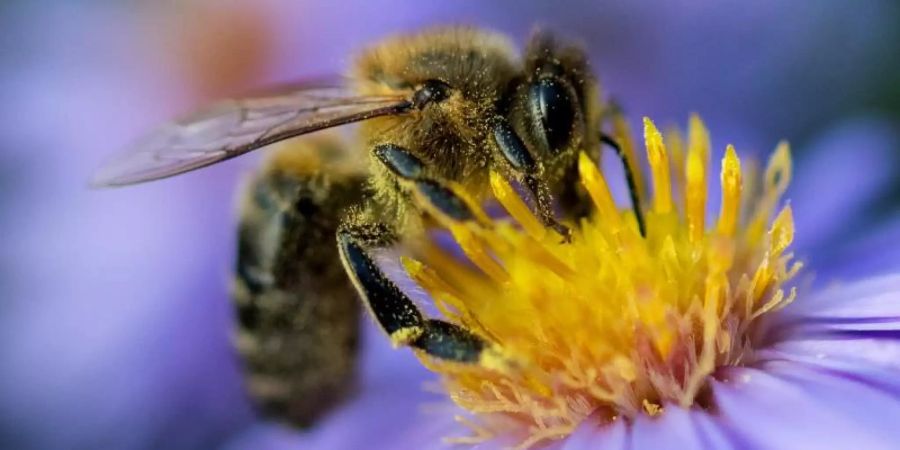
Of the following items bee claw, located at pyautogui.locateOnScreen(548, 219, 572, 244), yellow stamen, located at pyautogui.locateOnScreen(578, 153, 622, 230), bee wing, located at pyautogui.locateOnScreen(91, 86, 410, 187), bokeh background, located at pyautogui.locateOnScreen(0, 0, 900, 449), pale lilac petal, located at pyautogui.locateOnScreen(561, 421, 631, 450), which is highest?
bokeh background, located at pyautogui.locateOnScreen(0, 0, 900, 449)

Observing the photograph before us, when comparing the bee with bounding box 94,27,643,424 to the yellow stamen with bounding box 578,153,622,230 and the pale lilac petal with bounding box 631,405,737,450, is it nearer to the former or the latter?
the yellow stamen with bounding box 578,153,622,230

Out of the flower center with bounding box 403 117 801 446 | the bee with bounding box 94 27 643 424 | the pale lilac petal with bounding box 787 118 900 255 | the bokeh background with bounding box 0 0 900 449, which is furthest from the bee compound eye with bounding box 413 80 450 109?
the bokeh background with bounding box 0 0 900 449

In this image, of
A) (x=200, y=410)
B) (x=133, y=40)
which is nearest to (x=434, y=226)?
(x=200, y=410)

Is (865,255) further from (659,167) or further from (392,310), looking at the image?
(392,310)

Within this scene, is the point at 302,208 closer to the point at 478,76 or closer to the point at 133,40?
the point at 478,76

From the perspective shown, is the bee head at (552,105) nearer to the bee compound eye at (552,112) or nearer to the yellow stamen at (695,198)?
the bee compound eye at (552,112)
